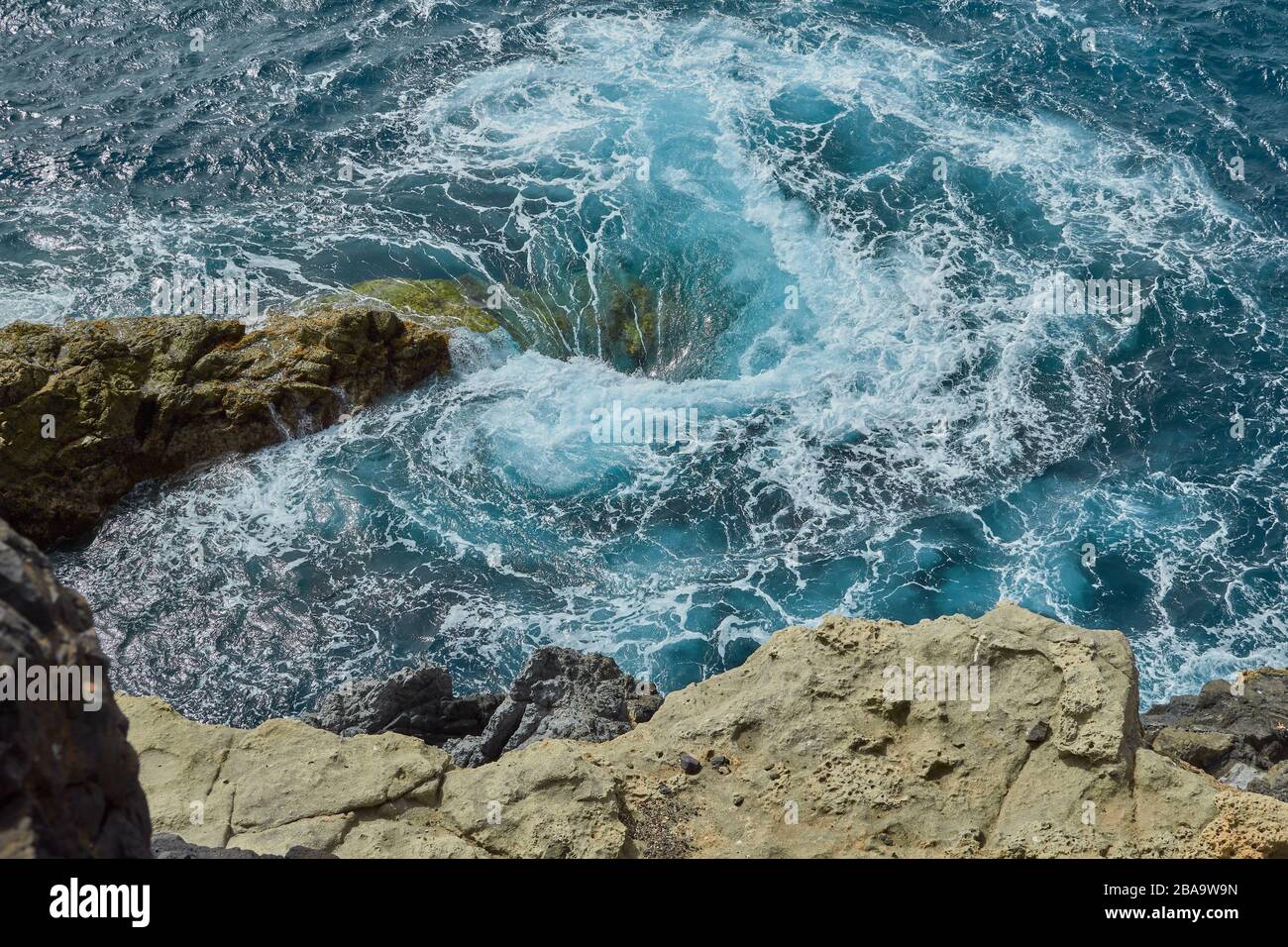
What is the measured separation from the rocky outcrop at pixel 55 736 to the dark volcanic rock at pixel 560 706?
8928 millimetres

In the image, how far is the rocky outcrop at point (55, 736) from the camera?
7789 mm

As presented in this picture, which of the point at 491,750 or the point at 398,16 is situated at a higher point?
the point at 398,16

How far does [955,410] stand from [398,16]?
32.8m

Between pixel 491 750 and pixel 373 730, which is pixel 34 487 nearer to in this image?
pixel 373 730

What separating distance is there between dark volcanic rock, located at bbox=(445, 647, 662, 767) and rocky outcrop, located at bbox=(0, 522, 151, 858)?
352 inches

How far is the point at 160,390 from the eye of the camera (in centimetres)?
2822

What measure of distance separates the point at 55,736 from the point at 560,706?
1103cm

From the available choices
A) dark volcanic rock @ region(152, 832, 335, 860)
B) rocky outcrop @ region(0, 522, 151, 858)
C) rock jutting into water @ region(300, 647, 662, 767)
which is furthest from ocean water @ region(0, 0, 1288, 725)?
rocky outcrop @ region(0, 522, 151, 858)

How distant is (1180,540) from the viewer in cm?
2778

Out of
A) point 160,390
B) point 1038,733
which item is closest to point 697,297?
point 160,390

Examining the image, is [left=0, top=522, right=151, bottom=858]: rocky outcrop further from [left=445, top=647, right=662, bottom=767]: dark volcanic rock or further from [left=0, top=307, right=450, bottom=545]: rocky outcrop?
[left=0, top=307, right=450, bottom=545]: rocky outcrop

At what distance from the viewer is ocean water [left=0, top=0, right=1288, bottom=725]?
85.0ft

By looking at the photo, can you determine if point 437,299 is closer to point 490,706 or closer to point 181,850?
point 490,706
